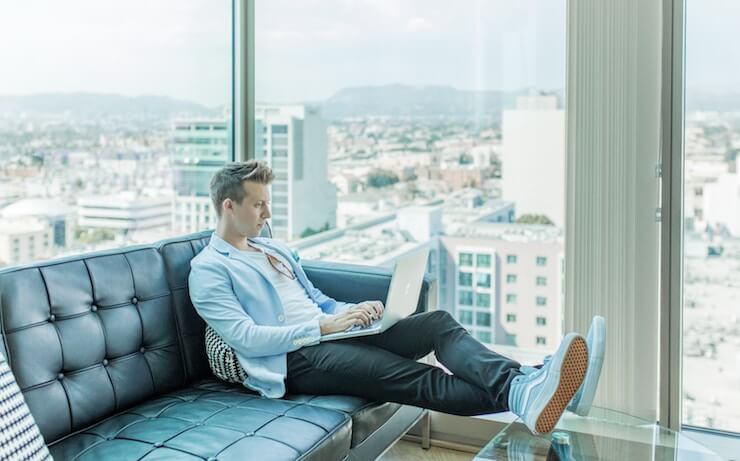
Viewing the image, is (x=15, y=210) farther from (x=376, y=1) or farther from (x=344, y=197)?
(x=376, y=1)

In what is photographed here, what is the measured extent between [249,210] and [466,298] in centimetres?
103

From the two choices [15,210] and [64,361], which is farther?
[15,210]

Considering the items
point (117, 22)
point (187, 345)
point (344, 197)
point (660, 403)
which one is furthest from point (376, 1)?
point (660, 403)

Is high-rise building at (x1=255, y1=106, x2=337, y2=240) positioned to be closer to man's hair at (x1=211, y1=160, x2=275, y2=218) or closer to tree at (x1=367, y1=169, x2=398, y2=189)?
tree at (x1=367, y1=169, x2=398, y2=189)

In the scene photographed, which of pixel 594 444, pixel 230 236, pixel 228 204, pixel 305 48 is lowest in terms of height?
pixel 594 444

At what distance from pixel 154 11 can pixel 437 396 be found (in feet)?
6.13

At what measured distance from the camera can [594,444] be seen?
226 cm

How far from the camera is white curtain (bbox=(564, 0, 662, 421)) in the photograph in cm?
287

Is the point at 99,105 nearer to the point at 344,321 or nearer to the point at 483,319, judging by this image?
the point at 344,321

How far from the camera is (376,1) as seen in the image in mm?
3379

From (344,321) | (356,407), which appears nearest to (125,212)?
(344,321)

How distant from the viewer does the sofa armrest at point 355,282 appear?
2.93 m

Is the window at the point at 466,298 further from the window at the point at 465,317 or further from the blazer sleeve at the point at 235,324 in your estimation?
the blazer sleeve at the point at 235,324

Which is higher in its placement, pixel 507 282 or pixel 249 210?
pixel 249 210
